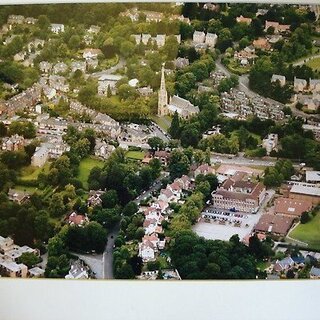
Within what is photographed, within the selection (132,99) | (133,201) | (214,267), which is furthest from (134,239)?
(132,99)

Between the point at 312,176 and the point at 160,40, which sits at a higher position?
the point at 160,40

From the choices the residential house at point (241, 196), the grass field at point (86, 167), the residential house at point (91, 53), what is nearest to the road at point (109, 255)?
the grass field at point (86, 167)

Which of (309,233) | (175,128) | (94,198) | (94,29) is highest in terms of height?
(94,29)

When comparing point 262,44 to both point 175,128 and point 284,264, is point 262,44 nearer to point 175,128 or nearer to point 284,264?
point 175,128

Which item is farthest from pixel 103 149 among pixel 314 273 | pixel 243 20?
pixel 314 273

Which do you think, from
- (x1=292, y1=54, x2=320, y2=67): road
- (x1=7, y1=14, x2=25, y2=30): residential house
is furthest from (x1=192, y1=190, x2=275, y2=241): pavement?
(x1=7, y1=14, x2=25, y2=30): residential house
